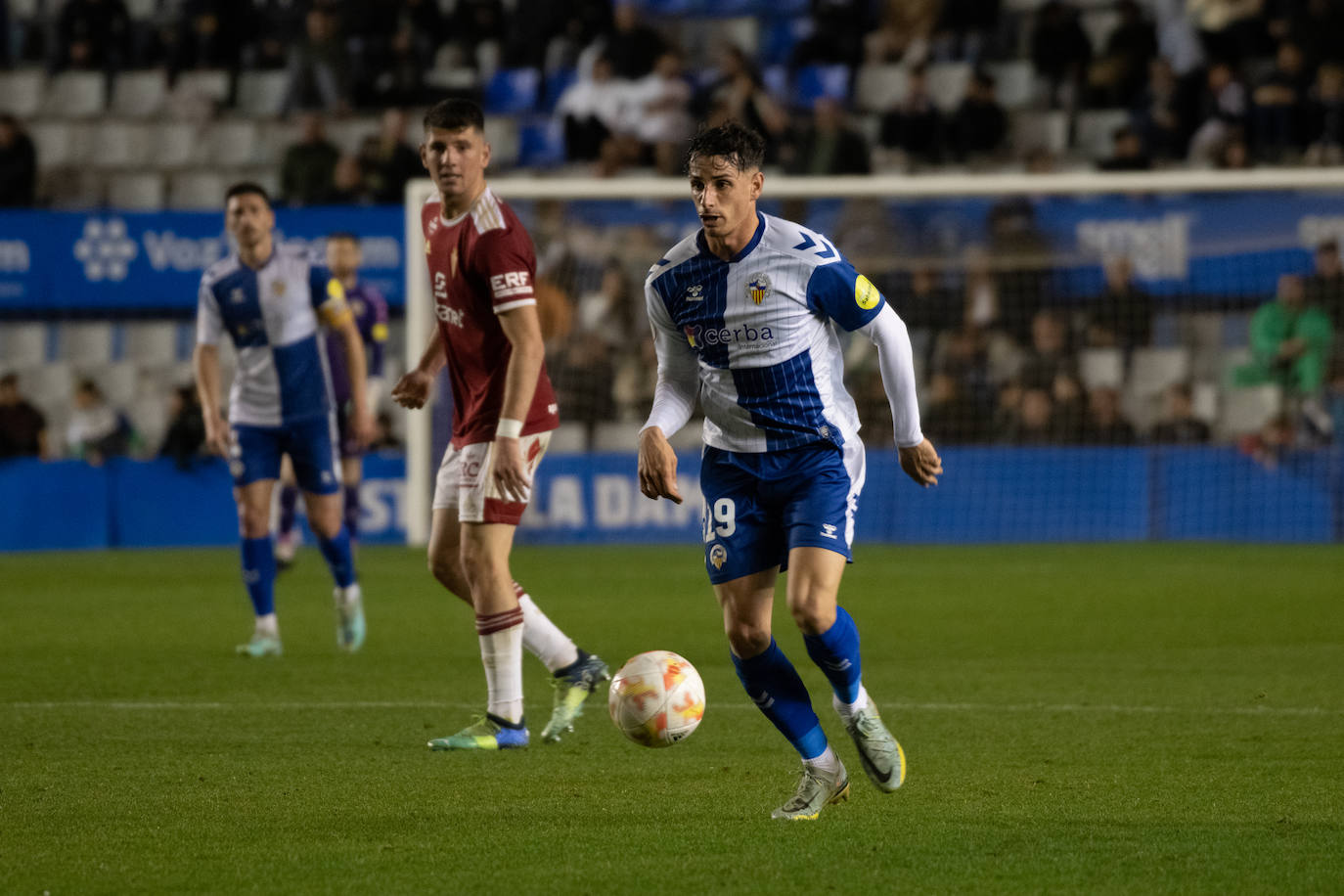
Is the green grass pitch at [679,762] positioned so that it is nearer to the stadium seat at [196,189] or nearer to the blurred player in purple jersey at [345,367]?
the blurred player in purple jersey at [345,367]

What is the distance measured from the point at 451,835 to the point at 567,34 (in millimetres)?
17882

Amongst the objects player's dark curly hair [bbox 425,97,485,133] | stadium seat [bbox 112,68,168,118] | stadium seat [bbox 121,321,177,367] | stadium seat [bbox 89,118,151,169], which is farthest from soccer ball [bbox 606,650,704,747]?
stadium seat [bbox 112,68,168,118]

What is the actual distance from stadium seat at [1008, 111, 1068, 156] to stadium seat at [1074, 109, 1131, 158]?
0.20 meters

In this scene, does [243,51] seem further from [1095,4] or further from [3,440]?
[1095,4]

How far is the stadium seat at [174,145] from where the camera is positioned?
2208 cm

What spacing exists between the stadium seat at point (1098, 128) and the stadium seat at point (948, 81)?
1.44 m

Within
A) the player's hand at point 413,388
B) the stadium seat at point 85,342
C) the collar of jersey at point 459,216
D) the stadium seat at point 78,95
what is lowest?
→ the stadium seat at point 85,342

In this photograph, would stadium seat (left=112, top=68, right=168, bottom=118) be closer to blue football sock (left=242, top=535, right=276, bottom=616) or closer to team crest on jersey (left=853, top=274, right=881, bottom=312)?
blue football sock (left=242, top=535, right=276, bottom=616)

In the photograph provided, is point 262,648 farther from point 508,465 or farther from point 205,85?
point 205,85

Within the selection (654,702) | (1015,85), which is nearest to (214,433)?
(654,702)

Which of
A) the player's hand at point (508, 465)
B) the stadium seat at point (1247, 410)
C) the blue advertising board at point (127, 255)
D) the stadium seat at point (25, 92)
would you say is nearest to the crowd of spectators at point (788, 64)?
the stadium seat at point (25, 92)

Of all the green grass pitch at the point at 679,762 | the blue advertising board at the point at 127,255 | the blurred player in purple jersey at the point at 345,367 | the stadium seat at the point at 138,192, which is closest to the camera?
the green grass pitch at the point at 679,762

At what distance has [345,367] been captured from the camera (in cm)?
1338

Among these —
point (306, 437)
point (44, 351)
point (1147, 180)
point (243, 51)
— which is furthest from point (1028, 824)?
point (243, 51)
